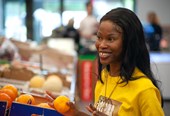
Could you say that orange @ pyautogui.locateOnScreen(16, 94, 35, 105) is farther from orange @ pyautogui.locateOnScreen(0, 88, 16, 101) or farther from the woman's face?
the woman's face

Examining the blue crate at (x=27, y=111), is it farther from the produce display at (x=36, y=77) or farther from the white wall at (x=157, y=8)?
the white wall at (x=157, y=8)

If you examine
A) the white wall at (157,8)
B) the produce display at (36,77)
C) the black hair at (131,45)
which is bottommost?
the produce display at (36,77)

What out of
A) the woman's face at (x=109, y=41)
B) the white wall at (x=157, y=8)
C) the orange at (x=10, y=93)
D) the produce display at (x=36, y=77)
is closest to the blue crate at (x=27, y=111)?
the produce display at (x=36, y=77)

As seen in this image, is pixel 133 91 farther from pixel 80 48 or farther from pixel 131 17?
pixel 80 48

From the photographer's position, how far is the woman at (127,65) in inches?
63.1

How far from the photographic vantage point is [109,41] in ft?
5.49

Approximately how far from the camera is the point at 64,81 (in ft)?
12.8

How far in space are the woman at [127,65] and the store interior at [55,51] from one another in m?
0.31

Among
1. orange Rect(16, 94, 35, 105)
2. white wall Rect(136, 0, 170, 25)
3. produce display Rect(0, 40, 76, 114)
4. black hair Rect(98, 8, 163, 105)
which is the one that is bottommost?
produce display Rect(0, 40, 76, 114)

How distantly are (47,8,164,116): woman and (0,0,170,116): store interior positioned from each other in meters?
0.31

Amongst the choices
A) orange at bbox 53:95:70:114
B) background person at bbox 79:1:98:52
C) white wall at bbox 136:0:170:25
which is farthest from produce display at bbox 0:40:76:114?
white wall at bbox 136:0:170:25

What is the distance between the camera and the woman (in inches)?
63.1

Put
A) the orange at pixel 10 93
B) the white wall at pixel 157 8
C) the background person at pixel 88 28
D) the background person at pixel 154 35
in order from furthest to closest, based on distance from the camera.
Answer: the white wall at pixel 157 8 → the background person at pixel 154 35 → the background person at pixel 88 28 → the orange at pixel 10 93

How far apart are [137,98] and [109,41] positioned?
28cm
